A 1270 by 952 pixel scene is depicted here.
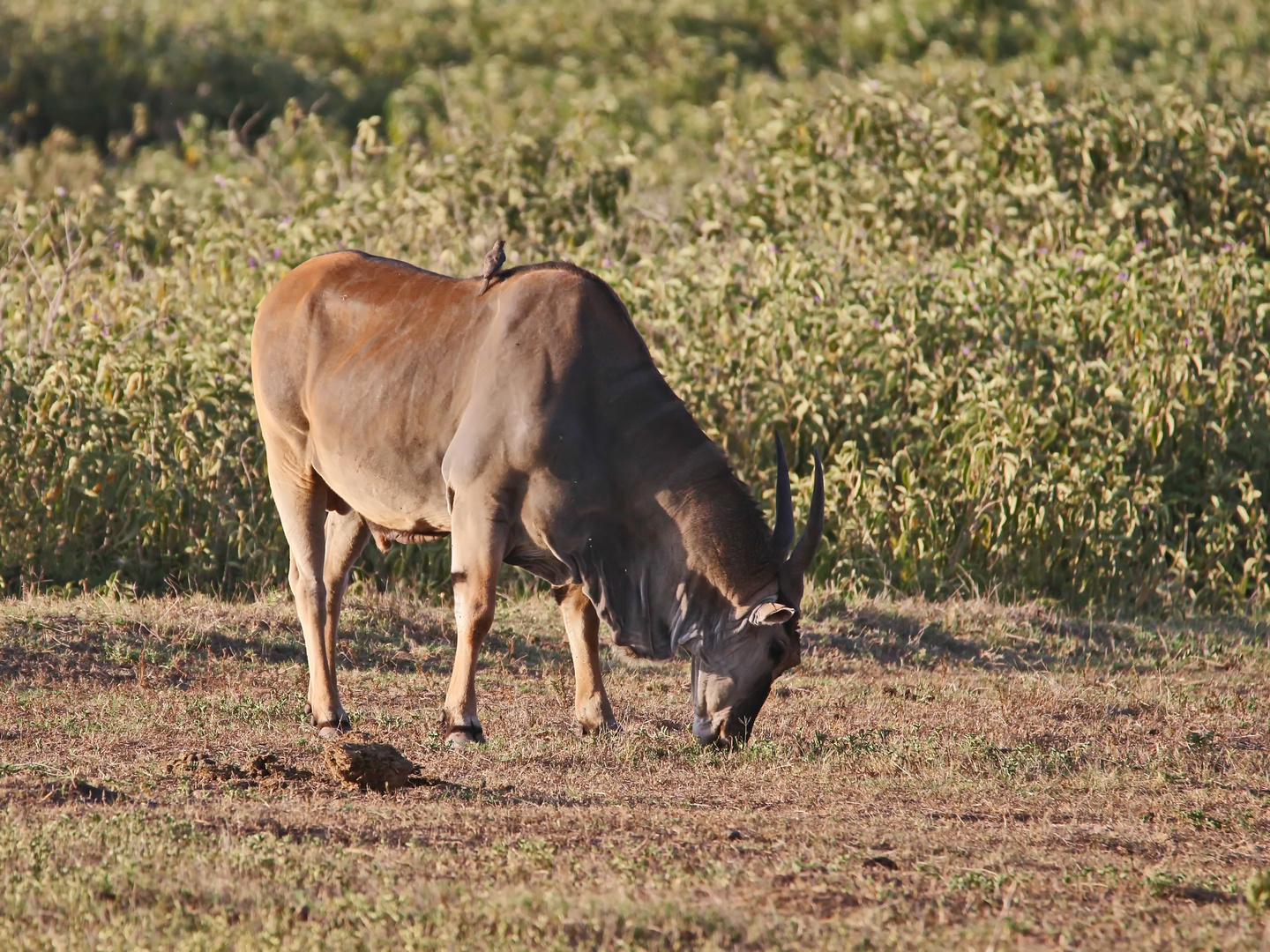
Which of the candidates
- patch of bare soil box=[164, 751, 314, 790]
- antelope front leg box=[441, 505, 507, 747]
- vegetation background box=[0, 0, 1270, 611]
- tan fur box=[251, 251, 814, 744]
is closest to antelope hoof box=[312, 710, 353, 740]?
tan fur box=[251, 251, 814, 744]

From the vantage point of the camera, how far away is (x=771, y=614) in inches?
240

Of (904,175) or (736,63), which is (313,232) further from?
(736,63)

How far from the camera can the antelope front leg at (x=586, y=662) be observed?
6820 millimetres

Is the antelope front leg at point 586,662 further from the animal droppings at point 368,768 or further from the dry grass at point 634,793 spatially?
the animal droppings at point 368,768

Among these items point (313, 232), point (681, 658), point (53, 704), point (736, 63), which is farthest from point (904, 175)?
point (736, 63)

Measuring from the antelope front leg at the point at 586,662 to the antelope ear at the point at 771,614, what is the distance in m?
0.90

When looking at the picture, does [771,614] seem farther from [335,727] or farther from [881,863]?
[335,727]

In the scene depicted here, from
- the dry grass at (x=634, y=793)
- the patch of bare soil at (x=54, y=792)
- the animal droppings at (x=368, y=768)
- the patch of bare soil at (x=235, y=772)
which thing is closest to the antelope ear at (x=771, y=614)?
the dry grass at (x=634, y=793)

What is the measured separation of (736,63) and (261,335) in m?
15.6

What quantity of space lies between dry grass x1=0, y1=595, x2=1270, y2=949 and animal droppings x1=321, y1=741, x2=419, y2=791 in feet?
0.18

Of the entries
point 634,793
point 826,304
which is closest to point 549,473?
point 634,793

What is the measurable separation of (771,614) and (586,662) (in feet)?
3.44

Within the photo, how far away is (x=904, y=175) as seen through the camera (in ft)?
41.8

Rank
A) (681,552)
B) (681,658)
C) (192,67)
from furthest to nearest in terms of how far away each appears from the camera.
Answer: (192,67), (681,658), (681,552)
